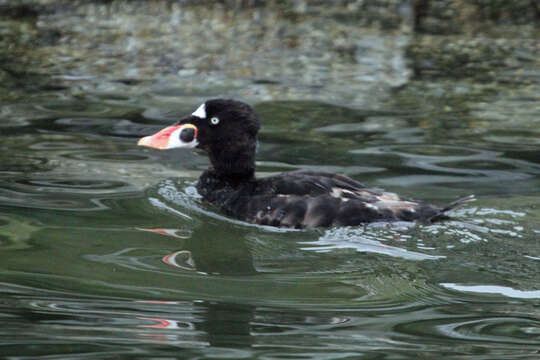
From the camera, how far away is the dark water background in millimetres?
4336

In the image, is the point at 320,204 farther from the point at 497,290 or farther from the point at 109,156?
the point at 109,156

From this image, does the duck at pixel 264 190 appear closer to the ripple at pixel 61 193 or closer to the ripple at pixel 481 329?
the ripple at pixel 61 193

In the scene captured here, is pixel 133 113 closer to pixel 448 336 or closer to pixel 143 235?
pixel 143 235

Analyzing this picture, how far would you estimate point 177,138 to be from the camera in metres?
7.28

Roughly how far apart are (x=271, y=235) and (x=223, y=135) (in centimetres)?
112

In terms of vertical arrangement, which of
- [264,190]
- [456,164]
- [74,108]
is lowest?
[456,164]

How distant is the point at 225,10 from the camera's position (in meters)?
16.0

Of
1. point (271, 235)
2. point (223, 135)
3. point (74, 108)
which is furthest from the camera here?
point (74, 108)

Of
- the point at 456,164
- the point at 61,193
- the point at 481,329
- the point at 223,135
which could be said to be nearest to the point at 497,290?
the point at 481,329

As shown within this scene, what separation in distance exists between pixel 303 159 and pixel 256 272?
3.15 m

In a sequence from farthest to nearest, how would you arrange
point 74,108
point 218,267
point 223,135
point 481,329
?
1. point 74,108
2. point 223,135
3. point 218,267
4. point 481,329

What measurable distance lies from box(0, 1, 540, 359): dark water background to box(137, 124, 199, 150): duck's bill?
16.4 inches

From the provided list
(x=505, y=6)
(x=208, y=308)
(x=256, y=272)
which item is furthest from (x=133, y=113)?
(x=505, y=6)

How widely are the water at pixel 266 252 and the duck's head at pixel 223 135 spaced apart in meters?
0.40
